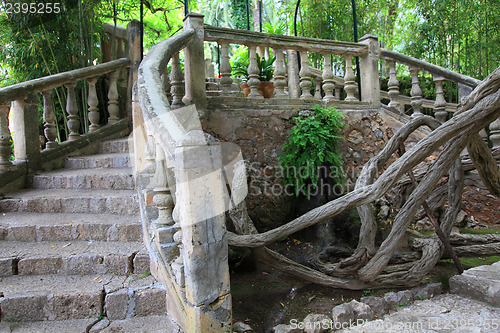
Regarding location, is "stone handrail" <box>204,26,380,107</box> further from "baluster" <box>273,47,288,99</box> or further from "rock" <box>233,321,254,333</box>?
"rock" <box>233,321,254,333</box>

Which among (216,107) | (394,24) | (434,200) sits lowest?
(434,200)

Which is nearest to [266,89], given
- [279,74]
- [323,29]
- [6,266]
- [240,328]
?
[279,74]

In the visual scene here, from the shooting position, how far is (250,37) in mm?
4402

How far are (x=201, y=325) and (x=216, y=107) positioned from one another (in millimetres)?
2932

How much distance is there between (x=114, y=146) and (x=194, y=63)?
1.74 m

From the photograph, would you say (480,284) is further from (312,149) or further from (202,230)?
(202,230)

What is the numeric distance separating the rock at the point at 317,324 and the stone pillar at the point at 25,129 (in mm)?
3647

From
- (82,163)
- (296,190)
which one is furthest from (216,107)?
(82,163)

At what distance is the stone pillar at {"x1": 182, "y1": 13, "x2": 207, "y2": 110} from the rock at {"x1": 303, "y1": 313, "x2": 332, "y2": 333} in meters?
2.67

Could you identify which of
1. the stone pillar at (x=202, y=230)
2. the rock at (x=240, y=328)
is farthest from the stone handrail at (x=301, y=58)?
the rock at (x=240, y=328)

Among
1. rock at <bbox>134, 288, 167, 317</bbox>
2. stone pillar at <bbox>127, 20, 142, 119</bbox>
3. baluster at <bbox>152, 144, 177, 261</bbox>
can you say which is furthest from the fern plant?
stone pillar at <bbox>127, 20, 142, 119</bbox>

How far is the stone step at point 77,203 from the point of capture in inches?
129

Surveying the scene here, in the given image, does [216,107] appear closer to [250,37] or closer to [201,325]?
[250,37]

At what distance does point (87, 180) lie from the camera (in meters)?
3.78
